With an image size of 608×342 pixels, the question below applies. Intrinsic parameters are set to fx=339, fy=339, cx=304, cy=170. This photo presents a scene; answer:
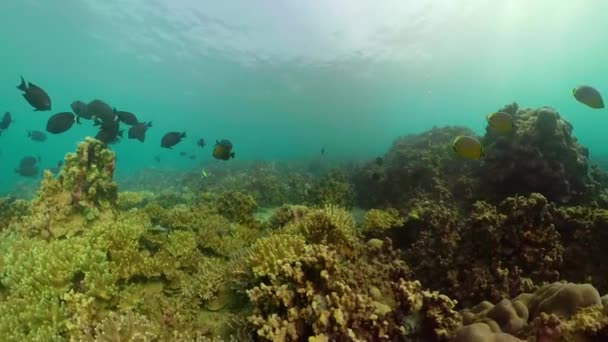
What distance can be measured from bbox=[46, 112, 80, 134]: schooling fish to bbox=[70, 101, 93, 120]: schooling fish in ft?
1.07

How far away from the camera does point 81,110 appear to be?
30.2ft

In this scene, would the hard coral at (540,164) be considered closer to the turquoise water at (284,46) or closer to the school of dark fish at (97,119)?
the school of dark fish at (97,119)

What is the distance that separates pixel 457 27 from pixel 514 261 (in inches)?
1324

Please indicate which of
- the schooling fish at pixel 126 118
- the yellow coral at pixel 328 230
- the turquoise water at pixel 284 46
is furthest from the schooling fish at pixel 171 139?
the turquoise water at pixel 284 46

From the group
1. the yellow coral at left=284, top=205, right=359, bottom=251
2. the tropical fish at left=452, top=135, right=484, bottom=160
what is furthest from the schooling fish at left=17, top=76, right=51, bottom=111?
the tropical fish at left=452, top=135, right=484, bottom=160

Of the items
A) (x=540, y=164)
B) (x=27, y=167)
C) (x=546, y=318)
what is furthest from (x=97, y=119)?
(x=27, y=167)

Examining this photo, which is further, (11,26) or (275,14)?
(11,26)

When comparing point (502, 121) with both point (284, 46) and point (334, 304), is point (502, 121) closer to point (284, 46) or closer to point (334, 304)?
point (334, 304)

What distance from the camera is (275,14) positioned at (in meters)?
30.3

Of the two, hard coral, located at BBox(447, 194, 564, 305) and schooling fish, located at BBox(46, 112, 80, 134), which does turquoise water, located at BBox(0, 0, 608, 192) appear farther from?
hard coral, located at BBox(447, 194, 564, 305)

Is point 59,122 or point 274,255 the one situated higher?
A: point 59,122

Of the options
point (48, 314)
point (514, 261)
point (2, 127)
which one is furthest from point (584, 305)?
point (2, 127)

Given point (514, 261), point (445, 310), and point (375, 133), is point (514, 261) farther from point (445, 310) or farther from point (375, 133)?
point (375, 133)

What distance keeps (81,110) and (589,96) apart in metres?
12.5
